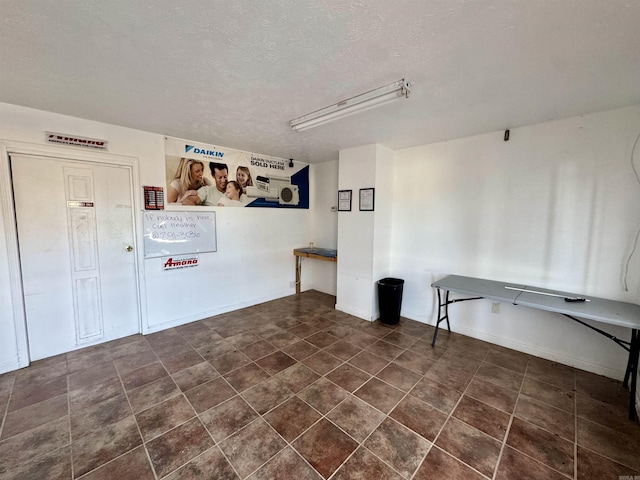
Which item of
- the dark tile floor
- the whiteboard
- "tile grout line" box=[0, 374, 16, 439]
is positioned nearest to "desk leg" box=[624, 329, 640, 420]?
the dark tile floor

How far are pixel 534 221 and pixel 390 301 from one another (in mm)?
1890

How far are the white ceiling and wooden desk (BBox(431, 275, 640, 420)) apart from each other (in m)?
1.77

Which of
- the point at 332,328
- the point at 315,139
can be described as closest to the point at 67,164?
the point at 315,139

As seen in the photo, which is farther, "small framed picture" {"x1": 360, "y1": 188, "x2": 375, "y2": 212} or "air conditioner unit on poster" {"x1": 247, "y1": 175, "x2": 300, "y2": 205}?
"air conditioner unit on poster" {"x1": 247, "y1": 175, "x2": 300, "y2": 205}

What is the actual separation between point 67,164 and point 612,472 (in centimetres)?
511

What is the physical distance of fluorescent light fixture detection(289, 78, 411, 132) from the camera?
6.57 ft

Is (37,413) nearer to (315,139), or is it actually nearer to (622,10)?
(315,139)

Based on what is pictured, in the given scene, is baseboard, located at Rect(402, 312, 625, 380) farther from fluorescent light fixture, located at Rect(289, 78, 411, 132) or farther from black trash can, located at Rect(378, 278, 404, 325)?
fluorescent light fixture, located at Rect(289, 78, 411, 132)

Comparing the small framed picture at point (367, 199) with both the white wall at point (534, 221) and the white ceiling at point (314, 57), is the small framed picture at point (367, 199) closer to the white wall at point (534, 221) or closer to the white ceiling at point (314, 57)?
the white wall at point (534, 221)

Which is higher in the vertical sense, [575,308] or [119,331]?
[575,308]

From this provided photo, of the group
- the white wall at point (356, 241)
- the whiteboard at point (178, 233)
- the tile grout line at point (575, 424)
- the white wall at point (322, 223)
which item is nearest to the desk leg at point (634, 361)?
the tile grout line at point (575, 424)

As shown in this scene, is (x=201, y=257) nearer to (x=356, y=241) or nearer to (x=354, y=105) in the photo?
(x=356, y=241)

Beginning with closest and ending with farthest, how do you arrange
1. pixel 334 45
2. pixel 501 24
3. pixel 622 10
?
pixel 622 10 < pixel 501 24 < pixel 334 45

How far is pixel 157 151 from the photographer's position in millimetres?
3279
